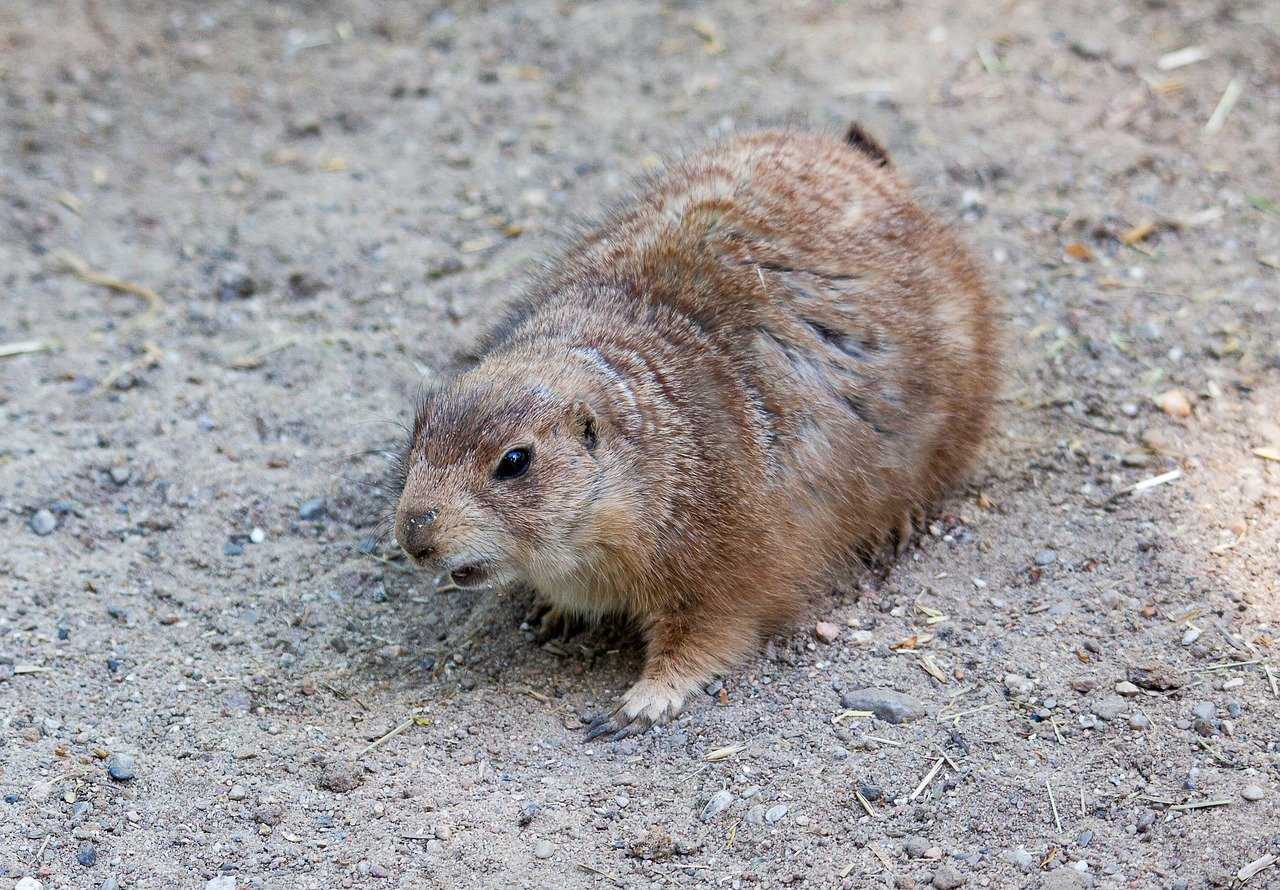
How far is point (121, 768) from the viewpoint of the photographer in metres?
4.81

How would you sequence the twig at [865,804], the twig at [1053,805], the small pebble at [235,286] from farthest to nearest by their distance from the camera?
the small pebble at [235,286] → the twig at [865,804] → the twig at [1053,805]

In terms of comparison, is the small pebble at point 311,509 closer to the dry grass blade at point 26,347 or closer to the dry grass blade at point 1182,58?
the dry grass blade at point 26,347

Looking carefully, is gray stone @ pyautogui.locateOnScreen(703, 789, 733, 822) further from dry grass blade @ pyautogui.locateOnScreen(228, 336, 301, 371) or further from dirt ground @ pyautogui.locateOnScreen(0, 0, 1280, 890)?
dry grass blade @ pyautogui.locateOnScreen(228, 336, 301, 371)

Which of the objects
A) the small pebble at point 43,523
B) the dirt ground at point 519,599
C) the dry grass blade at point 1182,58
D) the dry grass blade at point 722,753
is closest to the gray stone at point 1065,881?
the dirt ground at point 519,599

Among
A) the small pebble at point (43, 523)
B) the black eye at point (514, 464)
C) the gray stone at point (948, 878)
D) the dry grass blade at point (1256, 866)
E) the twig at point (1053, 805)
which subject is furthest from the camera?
the small pebble at point (43, 523)

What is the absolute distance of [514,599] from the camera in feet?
19.4

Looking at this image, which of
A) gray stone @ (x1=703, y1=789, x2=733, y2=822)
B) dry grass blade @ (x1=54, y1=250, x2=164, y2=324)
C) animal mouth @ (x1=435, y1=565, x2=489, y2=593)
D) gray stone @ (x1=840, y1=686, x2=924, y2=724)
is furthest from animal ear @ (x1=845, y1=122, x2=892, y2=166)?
dry grass blade @ (x1=54, y1=250, x2=164, y2=324)

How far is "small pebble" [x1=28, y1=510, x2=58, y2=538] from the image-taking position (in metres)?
5.91

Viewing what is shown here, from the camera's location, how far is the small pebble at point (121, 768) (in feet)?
15.7

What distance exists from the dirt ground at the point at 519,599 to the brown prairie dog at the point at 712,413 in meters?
0.29

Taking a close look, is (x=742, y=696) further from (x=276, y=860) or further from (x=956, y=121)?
(x=956, y=121)

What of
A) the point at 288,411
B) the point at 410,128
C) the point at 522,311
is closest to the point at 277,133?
the point at 410,128

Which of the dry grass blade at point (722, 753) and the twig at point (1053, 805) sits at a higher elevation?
the twig at point (1053, 805)

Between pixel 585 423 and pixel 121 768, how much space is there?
2060mm
